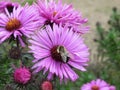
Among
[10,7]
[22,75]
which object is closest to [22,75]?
[22,75]

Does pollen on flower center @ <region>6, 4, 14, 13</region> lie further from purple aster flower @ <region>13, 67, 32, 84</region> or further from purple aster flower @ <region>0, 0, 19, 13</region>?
purple aster flower @ <region>13, 67, 32, 84</region>

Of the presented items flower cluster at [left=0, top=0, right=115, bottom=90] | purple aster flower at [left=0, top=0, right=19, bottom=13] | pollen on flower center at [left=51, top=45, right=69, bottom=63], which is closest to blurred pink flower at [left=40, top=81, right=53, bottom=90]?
flower cluster at [left=0, top=0, right=115, bottom=90]

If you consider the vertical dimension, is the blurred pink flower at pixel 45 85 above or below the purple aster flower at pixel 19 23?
below

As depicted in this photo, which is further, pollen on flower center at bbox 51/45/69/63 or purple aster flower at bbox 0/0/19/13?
purple aster flower at bbox 0/0/19/13

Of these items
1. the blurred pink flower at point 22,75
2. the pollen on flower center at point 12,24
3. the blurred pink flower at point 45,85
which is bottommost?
the blurred pink flower at point 45,85

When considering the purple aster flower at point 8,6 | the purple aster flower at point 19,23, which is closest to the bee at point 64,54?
the purple aster flower at point 19,23

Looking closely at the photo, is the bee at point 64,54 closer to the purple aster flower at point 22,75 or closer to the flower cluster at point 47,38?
the flower cluster at point 47,38

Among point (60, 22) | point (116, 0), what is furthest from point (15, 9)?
point (116, 0)

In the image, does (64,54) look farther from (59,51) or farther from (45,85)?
(45,85)
